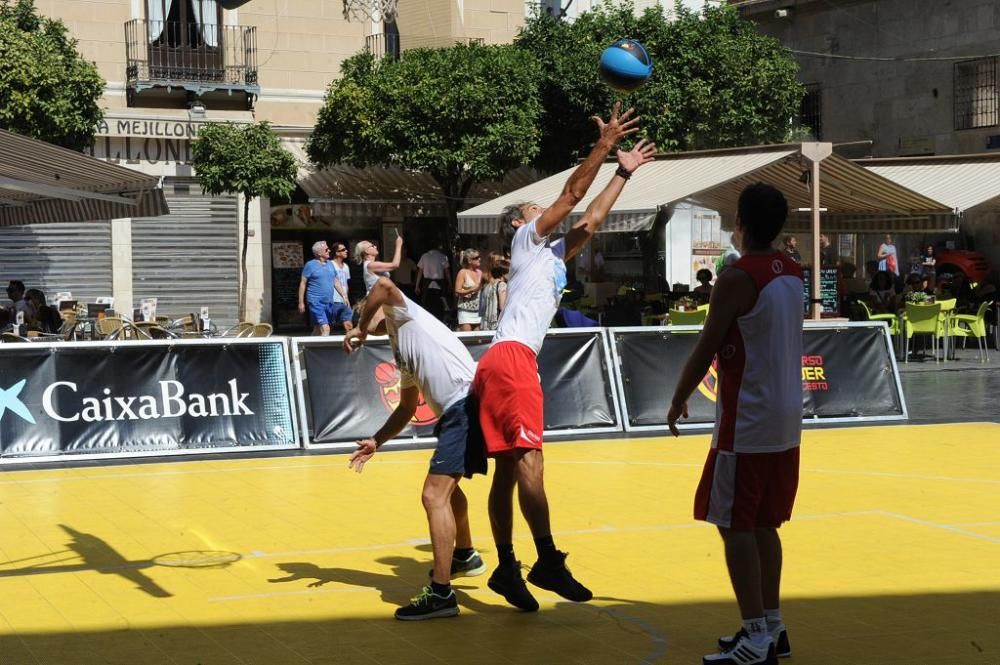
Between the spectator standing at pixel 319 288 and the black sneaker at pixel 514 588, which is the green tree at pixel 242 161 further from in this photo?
the black sneaker at pixel 514 588

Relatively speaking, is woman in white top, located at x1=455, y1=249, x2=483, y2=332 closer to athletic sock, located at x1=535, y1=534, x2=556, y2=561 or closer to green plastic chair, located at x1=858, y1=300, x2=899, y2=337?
green plastic chair, located at x1=858, y1=300, x2=899, y2=337

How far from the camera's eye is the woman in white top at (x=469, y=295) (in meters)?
18.0

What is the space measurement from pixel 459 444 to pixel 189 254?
25798 millimetres

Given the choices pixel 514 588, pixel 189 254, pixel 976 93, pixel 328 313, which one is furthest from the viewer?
pixel 976 93

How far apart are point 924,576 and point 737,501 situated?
239cm

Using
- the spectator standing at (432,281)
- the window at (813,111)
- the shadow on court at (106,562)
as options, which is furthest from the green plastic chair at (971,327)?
the window at (813,111)

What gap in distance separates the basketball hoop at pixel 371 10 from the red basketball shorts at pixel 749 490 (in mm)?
27749

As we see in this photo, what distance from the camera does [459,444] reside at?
680 centimetres

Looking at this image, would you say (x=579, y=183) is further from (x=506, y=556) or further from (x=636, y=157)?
(x=506, y=556)

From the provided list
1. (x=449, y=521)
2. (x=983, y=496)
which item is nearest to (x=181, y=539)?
(x=449, y=521)

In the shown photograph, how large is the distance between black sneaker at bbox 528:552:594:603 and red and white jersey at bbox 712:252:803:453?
4.25 ft

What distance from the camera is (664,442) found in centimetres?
1348

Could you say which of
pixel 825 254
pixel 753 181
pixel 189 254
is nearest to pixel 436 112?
pixel 189 254

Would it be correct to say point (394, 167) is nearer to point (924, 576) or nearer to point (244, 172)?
point (244, 172)
